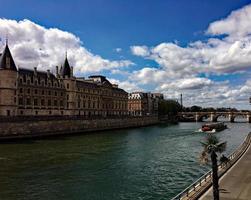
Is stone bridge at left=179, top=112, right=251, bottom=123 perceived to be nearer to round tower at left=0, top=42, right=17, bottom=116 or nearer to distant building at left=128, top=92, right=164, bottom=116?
distant building at left=128, top=92, right=164, bottom=116

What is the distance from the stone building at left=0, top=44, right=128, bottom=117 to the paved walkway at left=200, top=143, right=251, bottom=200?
5862 centimetres

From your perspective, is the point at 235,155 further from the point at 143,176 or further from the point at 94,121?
the point at 94,121

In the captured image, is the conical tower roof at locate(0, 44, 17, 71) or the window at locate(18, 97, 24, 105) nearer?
the conical tower roof at locate(0, 44, 17, 71)

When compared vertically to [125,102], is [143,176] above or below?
below

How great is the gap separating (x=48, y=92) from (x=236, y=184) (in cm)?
7678

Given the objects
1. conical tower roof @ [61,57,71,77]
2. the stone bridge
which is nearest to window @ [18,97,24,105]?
conical tower roof @ [61,57,71,77]

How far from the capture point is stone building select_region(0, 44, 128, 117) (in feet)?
243

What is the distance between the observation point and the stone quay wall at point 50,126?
2557 inches

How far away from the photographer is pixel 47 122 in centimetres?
7612

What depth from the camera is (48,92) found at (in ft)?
305

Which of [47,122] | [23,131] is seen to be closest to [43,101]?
[47,122]

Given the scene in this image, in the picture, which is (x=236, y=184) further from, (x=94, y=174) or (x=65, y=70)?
(x=65, y=70)

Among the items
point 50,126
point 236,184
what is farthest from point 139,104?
point 236,184

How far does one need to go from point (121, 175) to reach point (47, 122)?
47557 millimetres
